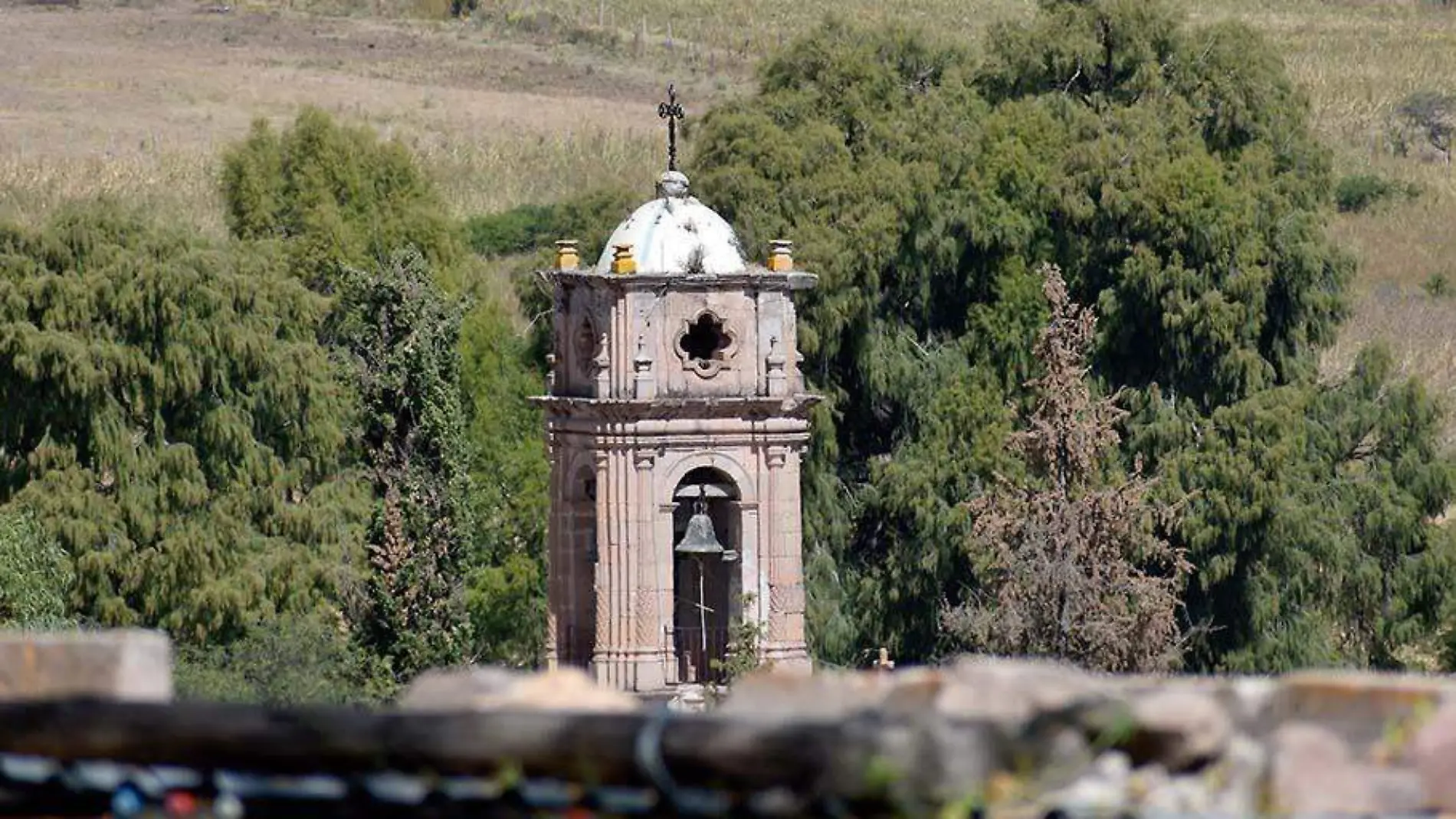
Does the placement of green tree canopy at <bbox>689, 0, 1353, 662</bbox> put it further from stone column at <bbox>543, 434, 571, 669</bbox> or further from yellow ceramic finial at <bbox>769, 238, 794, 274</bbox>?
yellow ceramic finial at <bbox>769, 238, 794, 274</bbox>

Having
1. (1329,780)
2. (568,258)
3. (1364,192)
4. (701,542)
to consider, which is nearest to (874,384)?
(568,258)

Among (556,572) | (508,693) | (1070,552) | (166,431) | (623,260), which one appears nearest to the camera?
(508,693)

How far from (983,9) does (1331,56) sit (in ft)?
33.0

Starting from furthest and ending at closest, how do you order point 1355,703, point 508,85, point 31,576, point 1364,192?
point 508,85 < point 1364,192 < point 31,576 < point 1355,703

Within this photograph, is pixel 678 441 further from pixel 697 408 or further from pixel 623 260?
pixel 623 260

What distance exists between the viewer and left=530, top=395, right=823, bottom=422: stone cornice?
36.8 m

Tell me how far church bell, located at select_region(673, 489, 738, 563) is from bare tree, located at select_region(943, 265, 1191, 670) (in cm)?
677

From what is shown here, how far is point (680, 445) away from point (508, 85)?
55.5 metres

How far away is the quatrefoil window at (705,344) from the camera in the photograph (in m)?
37.3

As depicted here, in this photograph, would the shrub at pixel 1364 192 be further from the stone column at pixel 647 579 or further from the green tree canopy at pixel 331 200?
the stone column at pixel 647 579

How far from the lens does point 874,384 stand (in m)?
54.4

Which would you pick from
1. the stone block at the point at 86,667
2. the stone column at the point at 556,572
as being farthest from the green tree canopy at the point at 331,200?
the stone block at the point at 86,667

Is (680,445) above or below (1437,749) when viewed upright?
below

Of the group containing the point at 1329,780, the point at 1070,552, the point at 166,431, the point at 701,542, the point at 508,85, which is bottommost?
the point at 1070,552
